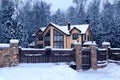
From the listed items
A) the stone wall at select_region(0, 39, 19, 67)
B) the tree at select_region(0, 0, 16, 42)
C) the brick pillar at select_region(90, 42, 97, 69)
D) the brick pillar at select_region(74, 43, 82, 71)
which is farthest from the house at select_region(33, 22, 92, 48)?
the stone wall at select_region(0, 39, 19, 67)

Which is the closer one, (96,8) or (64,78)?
(64,78)

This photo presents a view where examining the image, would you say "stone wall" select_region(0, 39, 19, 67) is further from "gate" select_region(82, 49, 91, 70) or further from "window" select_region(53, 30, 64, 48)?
"window" select_region(53, 30, 64, 48)

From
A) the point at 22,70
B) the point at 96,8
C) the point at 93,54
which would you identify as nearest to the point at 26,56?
the point at 22,70

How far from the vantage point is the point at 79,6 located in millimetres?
85125

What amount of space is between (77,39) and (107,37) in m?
Result: 5.89

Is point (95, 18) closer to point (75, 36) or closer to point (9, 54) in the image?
point (75, 36)

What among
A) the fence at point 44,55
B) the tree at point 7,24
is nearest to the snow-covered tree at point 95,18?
the tree at point 7,24

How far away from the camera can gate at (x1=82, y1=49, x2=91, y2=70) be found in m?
25.3

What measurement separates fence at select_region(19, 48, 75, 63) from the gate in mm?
1135

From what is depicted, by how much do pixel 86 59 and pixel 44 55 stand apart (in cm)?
391

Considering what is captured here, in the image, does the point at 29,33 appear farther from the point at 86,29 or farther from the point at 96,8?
the point at 96,8

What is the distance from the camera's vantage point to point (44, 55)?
24.3m

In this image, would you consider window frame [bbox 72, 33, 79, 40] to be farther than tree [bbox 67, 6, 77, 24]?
No

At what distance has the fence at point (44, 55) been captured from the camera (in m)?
24.0
